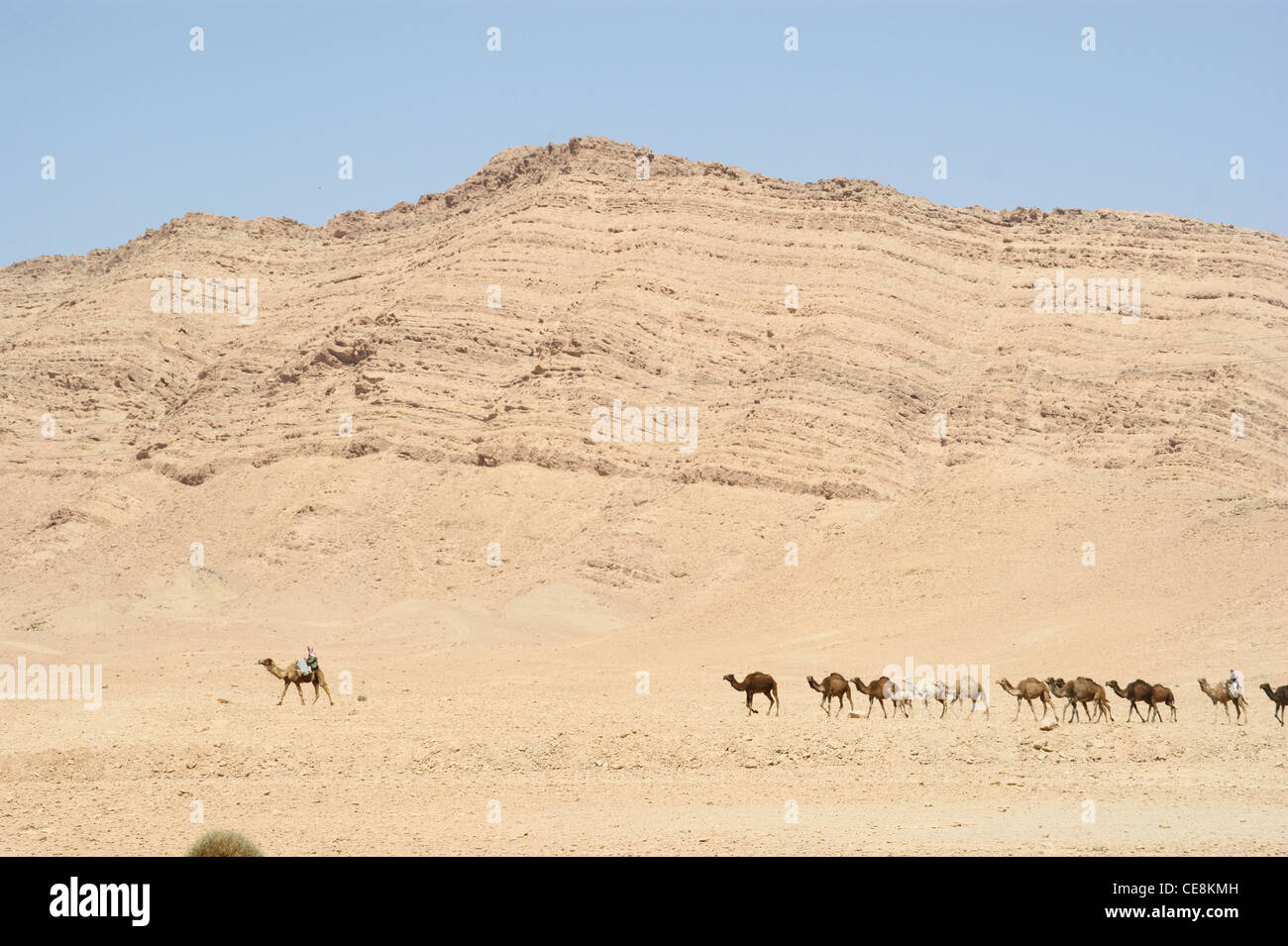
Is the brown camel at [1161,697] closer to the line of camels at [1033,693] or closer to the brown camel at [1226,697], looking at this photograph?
the line of camels at [1033,693]

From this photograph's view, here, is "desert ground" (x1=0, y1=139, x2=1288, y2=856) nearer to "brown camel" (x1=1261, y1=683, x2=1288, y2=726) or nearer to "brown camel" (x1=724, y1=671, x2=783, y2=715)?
"brown camel" (x1=724, y1=671, x2=783, y2=715)

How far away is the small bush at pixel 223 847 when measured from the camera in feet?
44.7

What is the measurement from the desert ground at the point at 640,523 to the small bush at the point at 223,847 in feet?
3.68

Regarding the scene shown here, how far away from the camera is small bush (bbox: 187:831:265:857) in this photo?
1362cm

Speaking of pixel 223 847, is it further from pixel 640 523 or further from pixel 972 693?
pixel 640 523

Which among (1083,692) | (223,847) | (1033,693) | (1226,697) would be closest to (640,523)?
(1033,693)

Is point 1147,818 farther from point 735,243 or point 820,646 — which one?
point 735,243

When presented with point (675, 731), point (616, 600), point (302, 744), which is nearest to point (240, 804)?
point (302, 744)

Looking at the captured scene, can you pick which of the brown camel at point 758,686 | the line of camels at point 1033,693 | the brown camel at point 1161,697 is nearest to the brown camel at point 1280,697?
the line of camels at point 1033,693

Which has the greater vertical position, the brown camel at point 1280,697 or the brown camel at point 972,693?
the brown camel at point 972,693

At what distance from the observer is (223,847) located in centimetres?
1366

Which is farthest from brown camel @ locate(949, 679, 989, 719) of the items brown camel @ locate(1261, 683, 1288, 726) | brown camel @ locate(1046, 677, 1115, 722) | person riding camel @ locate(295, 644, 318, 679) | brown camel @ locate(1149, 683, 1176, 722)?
person riding camel @ locate(295, 644, 318, 679)
